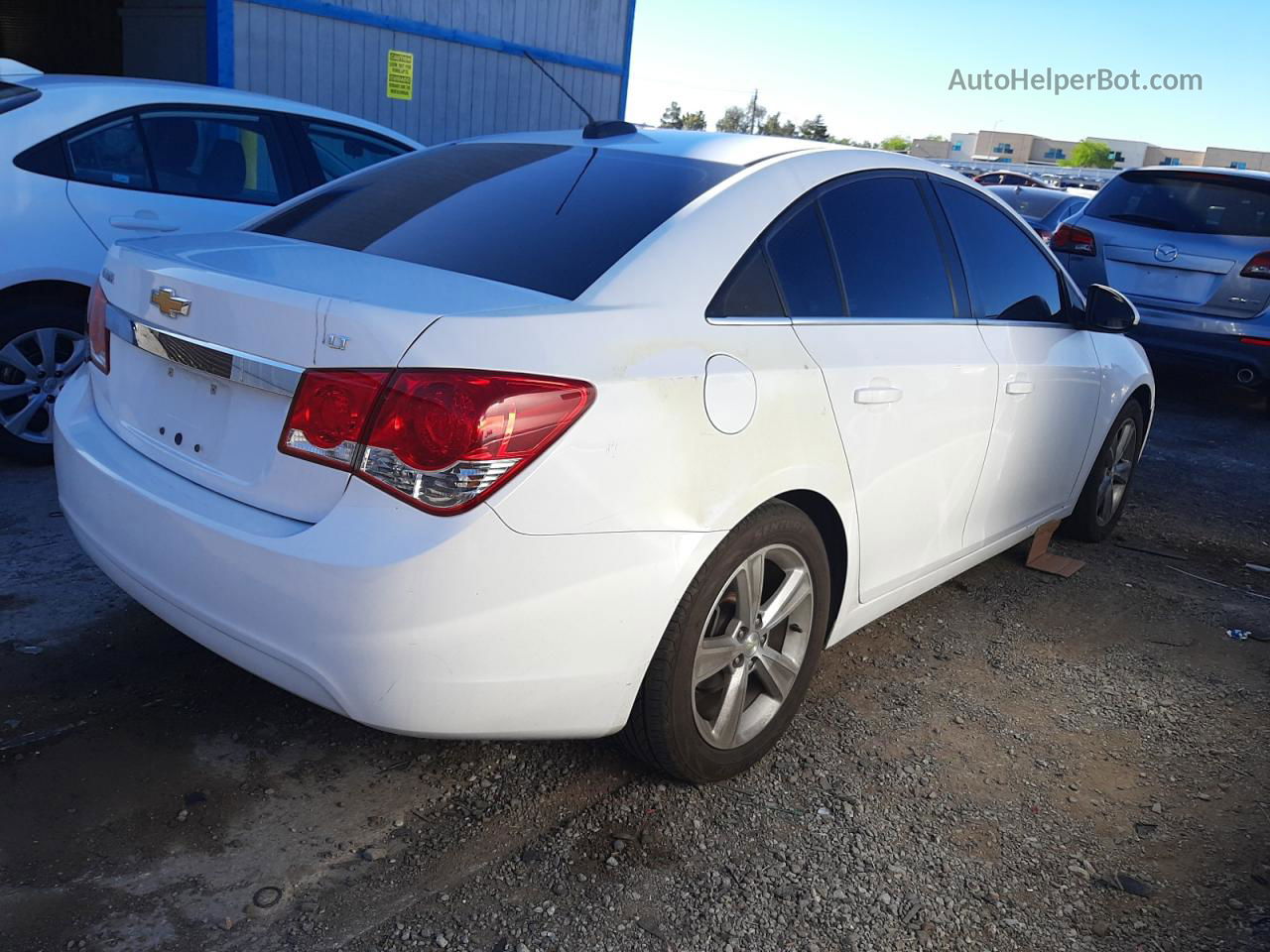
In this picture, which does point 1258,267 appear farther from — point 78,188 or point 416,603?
point 416,603

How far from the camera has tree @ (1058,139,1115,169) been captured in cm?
10938

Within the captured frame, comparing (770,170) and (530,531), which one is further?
(770,170)

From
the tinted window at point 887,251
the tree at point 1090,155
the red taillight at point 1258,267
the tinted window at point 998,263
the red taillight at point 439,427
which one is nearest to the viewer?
the red taillight at point 439,427

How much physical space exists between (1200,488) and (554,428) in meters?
5.38

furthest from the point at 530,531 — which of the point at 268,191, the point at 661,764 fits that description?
the point at 268,191

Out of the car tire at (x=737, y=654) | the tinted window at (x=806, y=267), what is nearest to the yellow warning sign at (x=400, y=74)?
the tinted window at (x=806, y=267)

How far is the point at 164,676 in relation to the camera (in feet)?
10.2

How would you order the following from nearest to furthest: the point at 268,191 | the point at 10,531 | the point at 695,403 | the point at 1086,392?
the point at 695,403 < the point at 10,531 < the point at 1086,392 < the point at 268,191

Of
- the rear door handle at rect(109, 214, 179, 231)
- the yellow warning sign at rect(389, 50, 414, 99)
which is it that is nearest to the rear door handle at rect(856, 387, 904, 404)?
the rear door handle at rect(109, 214, 179, 231)

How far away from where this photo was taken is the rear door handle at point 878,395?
294 cm

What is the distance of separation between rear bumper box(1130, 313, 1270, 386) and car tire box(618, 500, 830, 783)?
5939 mm

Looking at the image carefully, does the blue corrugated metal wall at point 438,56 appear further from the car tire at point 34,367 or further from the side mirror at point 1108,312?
the side mirror at point 1108,312

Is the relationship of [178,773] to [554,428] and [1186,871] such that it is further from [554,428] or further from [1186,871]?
[1186,871]

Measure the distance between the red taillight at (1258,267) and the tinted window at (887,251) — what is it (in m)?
5.35
